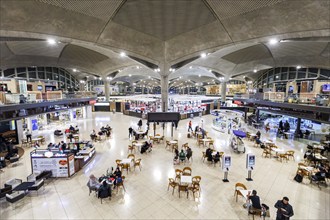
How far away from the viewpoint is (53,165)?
813cm

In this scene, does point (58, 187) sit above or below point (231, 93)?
below

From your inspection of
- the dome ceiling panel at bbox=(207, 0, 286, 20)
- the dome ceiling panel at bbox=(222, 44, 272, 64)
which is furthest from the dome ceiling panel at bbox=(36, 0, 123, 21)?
the dome ceiling panel at bbox=(222, 44, 272, 64)

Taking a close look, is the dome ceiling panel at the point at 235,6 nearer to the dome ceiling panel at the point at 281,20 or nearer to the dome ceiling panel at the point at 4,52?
the dome ceiling panel at the point at 281,20

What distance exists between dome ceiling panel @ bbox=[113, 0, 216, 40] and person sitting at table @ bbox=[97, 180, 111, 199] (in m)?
9.62

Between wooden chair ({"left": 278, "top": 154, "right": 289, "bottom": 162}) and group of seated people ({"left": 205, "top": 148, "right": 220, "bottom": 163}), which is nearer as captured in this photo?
group of seated people ({"left": 205, "top": 148, "right": 220, "bottom": 163})

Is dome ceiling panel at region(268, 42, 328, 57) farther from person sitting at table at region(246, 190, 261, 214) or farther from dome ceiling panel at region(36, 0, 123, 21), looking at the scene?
person sitting at table at region(246, 190, 261, 214)

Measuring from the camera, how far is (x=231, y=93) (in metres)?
44.3

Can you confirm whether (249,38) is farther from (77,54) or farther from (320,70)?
(77,54)

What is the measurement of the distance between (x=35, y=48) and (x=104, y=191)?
66.8ft

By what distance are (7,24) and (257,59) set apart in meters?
26.8

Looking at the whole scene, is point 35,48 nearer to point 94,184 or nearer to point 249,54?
point 94,184

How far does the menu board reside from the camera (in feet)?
26.6

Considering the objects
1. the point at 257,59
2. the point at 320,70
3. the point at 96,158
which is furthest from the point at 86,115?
the point at 320,70

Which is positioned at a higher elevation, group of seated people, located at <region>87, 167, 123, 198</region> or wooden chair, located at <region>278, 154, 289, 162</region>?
group of seated people, located at <region>87, 167, 123, 198</region>
